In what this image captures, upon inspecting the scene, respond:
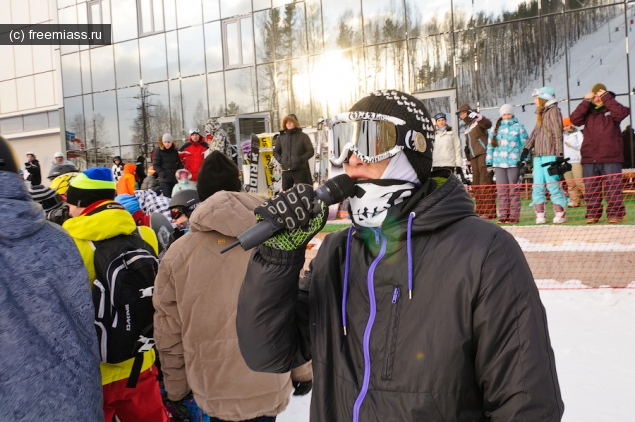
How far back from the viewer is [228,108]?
66.6 feet

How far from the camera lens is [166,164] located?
12.8m

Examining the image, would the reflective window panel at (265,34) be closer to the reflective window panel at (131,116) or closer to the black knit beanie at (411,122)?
the reflective window panel at (131,116)

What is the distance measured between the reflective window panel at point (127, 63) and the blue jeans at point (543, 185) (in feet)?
59.8

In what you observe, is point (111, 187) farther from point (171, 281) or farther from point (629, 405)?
point (629, 405)

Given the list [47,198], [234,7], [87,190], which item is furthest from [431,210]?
[234,7]

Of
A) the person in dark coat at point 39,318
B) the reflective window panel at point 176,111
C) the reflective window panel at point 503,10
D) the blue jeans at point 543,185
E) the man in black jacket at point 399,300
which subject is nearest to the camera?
the man in black jacket at point 399,300

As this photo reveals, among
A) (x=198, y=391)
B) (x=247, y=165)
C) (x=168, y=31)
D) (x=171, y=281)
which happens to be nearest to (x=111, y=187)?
(x=171, y=281)

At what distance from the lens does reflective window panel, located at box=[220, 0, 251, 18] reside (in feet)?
64.6

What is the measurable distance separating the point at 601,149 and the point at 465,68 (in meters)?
7.79

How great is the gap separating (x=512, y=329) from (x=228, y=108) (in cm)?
1964

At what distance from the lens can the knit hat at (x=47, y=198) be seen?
4961 mm

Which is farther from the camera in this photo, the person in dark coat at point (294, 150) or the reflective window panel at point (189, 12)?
the reflective window panel at point (189, 12)

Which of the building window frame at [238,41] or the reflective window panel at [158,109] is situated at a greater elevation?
the building window frame at [238,41]

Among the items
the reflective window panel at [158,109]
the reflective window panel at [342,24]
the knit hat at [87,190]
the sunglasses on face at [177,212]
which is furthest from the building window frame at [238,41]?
the knit hat at [87,190]
